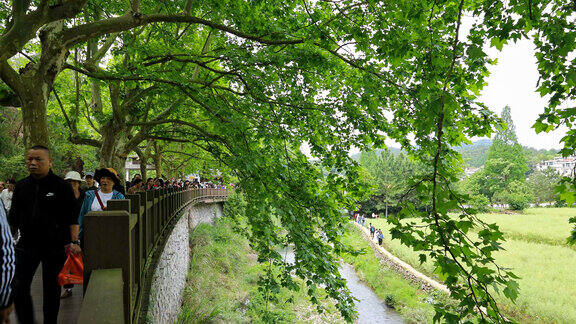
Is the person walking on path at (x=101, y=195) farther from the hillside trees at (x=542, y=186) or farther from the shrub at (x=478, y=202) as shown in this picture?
the hillside trees at (x=542, y=186)

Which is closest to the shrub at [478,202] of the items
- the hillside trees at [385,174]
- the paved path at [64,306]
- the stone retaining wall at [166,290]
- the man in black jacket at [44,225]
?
the man in black jacket at [44,225]

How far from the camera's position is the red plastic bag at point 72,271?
9.32 ft

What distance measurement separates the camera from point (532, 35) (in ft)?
10.2

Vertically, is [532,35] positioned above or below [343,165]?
above

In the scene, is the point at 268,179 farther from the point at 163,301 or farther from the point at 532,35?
the point at 163,301

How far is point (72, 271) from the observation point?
2918 mm

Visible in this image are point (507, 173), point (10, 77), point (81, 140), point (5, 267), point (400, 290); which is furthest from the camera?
point (507, 173)

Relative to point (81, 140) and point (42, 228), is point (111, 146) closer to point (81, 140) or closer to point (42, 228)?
point (81, 140)

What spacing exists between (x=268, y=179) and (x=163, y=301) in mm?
5105

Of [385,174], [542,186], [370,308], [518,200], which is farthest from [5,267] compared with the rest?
[542,186]

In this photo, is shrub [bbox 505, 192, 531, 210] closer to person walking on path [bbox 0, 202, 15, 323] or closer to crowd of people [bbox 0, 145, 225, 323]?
crowd of people [bbox 0, 145, 225, 323]

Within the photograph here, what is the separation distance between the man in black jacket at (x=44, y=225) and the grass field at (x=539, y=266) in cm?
1150

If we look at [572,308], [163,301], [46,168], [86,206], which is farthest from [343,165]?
[572,308]

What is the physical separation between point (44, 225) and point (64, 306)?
1.73 meters
